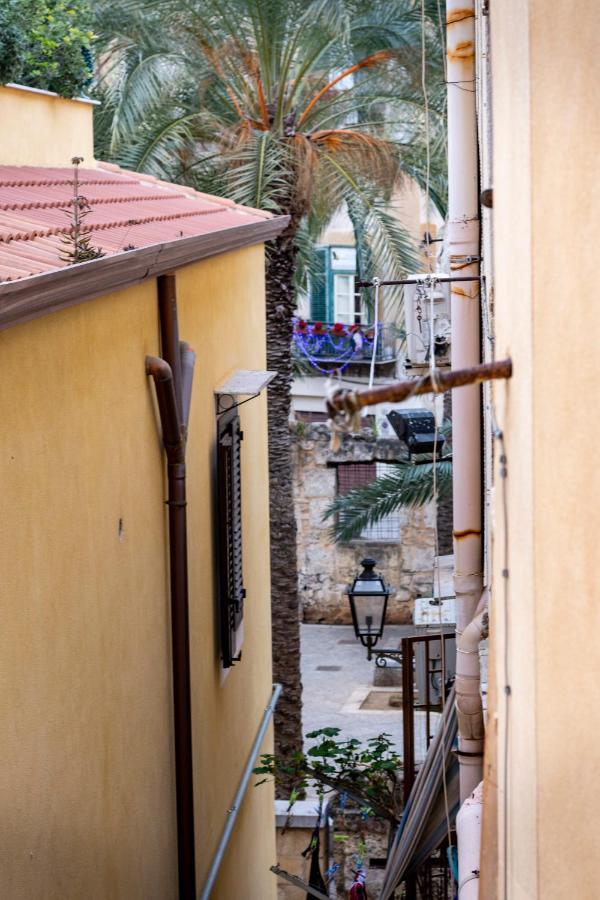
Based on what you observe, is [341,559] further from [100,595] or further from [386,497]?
[100,595]

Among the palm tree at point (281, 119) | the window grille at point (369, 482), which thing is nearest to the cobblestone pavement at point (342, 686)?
the window grille at point (369, 482)

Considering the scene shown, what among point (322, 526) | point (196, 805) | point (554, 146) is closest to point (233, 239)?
point (196, 805)

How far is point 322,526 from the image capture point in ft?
73.9

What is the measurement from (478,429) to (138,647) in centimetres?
204

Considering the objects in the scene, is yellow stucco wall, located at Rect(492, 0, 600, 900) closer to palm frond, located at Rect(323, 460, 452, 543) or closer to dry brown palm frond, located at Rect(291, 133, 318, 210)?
dry brown palm frond, located at Rect(291, 133, 318, 210)

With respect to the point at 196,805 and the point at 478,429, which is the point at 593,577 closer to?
the point at 478,429

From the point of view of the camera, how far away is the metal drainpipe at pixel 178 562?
6656 mm

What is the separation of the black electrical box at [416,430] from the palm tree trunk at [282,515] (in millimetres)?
2258

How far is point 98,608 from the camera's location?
5492mm

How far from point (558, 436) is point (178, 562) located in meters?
4.28

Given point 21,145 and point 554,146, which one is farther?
point 21,145

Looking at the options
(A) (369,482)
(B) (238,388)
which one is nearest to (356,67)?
(B) (238,388)

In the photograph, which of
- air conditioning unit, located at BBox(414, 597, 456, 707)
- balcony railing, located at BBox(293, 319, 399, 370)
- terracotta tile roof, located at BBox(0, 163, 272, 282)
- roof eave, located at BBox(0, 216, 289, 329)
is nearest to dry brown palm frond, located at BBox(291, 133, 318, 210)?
terracotta tile roof, located at BBox(0, 163, 272, 282)

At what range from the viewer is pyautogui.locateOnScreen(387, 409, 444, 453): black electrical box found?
1584 cm
